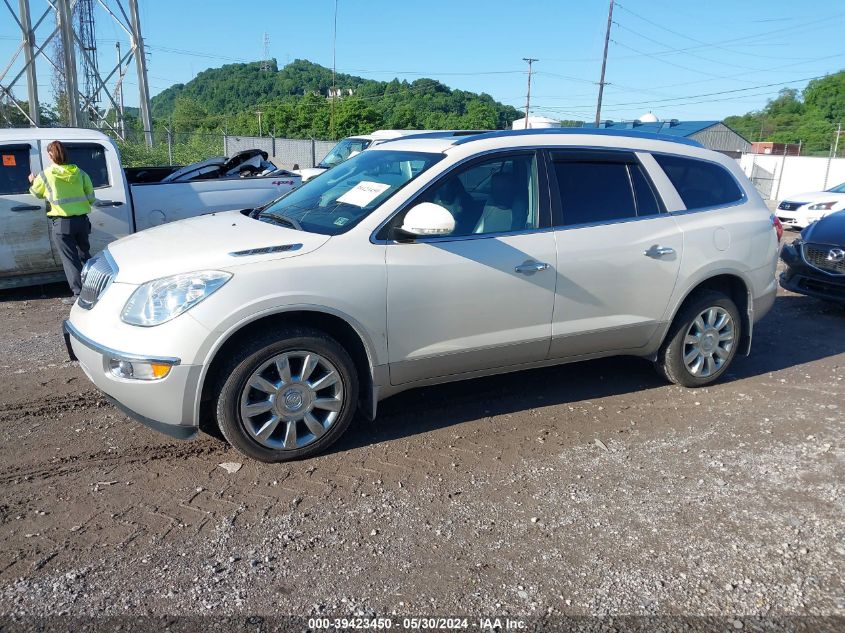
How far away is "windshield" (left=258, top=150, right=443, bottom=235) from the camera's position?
4223 mm

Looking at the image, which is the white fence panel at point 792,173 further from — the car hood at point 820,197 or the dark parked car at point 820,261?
the dark parked car at point 820,261

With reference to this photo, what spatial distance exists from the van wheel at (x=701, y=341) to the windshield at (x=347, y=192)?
7.56ft

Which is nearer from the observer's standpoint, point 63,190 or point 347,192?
point 347,192

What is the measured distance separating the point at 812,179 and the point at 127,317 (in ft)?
113

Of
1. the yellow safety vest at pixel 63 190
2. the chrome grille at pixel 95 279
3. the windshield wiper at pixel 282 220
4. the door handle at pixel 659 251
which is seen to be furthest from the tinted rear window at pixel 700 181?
the yellow safety vest at pixel 63 190

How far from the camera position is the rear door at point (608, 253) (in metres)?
4.59

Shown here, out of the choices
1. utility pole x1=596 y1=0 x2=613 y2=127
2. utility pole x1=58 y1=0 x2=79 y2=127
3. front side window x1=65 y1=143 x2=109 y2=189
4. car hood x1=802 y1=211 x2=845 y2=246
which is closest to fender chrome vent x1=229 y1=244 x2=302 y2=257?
front side window x1=65 y1=143 x2=109 y2=189

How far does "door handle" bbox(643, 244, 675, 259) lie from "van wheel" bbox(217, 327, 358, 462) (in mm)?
2266

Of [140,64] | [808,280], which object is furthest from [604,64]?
[808,280]

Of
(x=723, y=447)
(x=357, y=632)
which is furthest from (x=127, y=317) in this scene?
(x=723, y=447)

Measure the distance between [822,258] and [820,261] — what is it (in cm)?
Answer: 4

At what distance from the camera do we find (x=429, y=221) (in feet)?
12.9

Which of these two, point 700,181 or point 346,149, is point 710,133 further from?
point 700,181

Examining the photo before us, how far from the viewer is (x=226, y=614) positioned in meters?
2.74
